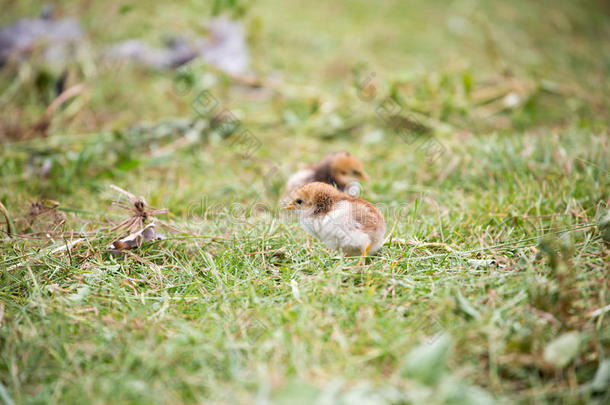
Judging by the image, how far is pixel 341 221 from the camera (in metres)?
1.87

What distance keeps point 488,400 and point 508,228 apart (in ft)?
3.93

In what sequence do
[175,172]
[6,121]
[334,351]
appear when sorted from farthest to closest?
1. [6,121]
2. [175,172]
3. [334,351]

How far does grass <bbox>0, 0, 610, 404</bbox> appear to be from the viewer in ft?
4.38

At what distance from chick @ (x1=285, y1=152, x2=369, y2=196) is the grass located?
215mm

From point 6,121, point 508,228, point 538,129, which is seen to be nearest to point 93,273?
point 508,228

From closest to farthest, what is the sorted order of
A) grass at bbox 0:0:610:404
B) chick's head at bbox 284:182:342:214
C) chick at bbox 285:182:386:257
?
grass at bbox 0:0:610:404, chick at bbox 285:182:386:257, chick's head at bbox 284:182:342:214

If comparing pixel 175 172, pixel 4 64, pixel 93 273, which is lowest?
pixel 175 172

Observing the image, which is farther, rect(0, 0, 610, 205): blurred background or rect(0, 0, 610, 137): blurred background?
rect(0, 0, 610, 137): blurred background

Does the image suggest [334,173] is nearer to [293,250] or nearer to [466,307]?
[293,250]

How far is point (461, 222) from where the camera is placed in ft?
7.34

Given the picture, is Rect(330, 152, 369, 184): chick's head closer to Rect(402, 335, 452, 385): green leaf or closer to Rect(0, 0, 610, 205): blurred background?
Rect(0, 0, 610, 205): blurred background

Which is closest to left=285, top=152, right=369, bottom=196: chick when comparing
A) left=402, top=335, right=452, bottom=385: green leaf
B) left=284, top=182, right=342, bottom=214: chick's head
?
left=284, top=182, right=342, bottom=214: chick's head

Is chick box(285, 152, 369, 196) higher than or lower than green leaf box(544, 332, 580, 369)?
lower

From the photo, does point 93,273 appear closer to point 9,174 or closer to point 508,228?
point 9,174
